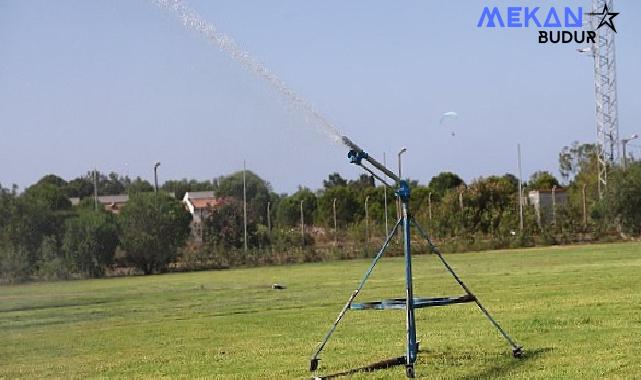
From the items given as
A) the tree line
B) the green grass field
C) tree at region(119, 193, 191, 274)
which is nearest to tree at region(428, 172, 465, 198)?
the tree line

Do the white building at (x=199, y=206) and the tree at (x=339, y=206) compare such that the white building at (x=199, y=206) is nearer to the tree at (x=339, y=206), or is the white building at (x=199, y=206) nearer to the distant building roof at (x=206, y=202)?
the distant building roof at (x=206, y=202)

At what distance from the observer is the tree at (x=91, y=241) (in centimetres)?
5466

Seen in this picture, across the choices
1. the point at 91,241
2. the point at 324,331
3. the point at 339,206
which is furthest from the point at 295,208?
the point at 324,331

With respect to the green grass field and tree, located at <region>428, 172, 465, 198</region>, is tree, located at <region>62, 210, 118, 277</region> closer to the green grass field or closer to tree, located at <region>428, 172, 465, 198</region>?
the green grass field

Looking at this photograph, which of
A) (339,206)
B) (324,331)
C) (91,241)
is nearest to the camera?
(324,331)

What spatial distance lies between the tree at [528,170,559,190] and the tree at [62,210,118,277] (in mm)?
63829

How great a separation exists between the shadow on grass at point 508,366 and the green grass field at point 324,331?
24mm

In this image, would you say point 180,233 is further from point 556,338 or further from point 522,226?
point 556,338

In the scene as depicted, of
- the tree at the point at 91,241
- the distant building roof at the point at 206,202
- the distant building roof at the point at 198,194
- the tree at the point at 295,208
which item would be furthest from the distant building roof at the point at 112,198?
the tree at the point at 91,241

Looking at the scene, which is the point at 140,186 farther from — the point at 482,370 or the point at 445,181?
the point at 482,370

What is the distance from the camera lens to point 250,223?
76500 millimetres

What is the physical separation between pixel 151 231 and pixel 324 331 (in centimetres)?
4756

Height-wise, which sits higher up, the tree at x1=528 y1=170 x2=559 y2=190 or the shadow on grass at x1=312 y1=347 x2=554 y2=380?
the tree at x1=528 y1=170 x2=559 y2=190

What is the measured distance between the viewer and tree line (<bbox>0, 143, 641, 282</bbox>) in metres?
52.7
